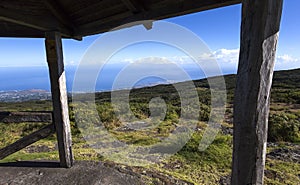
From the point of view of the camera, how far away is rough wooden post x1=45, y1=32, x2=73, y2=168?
3.79 metres

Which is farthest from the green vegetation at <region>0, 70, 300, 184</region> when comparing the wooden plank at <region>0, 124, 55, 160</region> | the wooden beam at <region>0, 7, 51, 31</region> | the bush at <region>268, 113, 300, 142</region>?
the wooden beam at <region>0, 7, 51, 31</region>

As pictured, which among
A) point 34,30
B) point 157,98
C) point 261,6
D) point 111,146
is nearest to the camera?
point 261,6

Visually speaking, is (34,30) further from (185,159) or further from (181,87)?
→ (181,87)

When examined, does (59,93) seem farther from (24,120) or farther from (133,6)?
(133,6)

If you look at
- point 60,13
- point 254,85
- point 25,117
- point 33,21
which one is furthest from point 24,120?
point 254,85

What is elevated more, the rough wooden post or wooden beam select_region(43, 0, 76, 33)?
wooden beam select_region(43, 0, 76, 33)

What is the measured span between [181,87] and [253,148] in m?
12.0

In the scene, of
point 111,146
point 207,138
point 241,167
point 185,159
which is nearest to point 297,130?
point 207,138

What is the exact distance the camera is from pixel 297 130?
6820 mm

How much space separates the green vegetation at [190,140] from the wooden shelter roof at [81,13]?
3251 mm

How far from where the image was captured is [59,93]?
3889mm

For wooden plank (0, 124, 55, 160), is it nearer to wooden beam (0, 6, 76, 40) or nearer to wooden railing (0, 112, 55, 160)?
wooden railing (0, 112, 55, 160)

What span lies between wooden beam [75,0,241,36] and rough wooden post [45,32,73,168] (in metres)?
0.67

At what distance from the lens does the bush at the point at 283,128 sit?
6.66 metres
